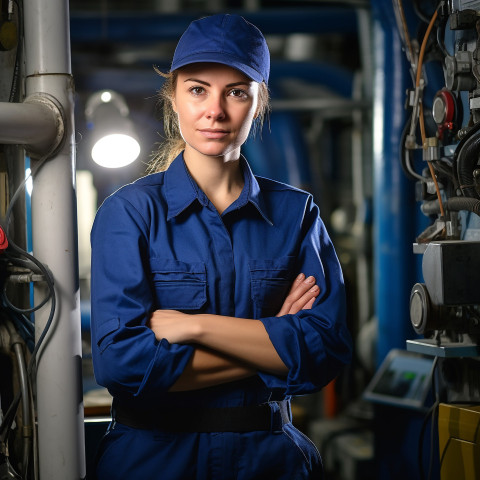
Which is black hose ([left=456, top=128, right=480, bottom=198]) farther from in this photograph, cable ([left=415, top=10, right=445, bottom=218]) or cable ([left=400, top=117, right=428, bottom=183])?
cable ([left=400, top=117, right=428, bottom=183])

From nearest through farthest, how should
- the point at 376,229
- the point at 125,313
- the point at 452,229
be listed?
1. the point at 125,313
2. the point at 452,229
3. the point at 376,229

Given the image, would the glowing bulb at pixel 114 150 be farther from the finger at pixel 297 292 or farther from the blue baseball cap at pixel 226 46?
the finger at pixel 297 292

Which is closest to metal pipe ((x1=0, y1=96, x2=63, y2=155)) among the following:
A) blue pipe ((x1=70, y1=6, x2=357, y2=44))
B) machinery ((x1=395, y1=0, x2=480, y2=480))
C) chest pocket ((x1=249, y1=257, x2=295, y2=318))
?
chest pocket ((x1=249, y1=257, x2=295, y2=318))

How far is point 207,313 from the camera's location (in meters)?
1.63

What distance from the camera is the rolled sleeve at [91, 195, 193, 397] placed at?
1.49 meters

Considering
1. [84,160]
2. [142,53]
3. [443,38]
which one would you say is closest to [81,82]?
[84,160]

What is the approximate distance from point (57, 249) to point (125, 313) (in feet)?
1.49

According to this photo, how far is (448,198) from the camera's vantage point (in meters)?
2.34

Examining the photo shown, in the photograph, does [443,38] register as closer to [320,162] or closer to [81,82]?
[81,82]

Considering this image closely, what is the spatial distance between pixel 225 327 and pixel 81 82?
13.3 feet

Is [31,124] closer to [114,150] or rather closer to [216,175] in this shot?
[216,175]

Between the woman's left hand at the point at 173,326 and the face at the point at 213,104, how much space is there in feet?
1.34

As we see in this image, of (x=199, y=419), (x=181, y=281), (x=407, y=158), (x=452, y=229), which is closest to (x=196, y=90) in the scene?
(x=181, y=281)

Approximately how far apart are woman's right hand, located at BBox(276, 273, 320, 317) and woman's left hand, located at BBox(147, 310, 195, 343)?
27cm
